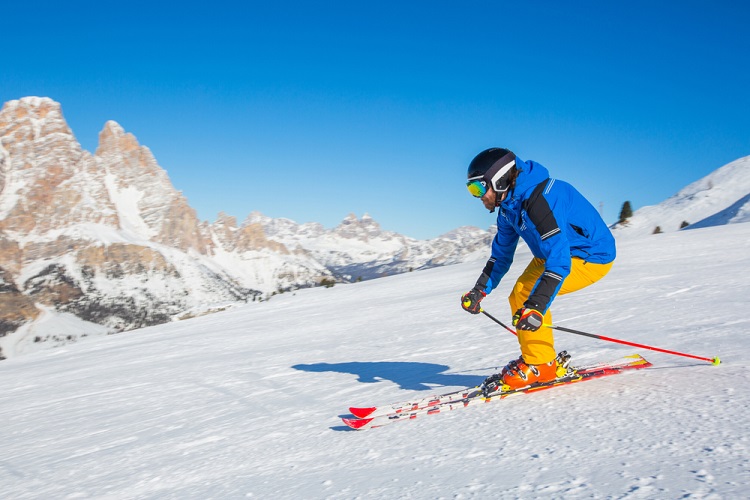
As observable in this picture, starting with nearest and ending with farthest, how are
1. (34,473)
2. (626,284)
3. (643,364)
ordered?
(34,473), (643,364), (626,284)

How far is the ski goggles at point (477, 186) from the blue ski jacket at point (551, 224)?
226mm

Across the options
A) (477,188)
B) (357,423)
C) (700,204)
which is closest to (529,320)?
(477,188)

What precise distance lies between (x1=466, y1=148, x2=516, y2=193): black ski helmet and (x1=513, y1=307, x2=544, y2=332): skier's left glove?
1112 millimetres

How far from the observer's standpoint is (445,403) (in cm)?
475

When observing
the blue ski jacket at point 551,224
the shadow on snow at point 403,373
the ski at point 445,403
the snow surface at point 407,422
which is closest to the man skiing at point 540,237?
the blue ski jacket at point 551,224

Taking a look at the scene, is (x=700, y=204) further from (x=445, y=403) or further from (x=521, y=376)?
(x=445, y=403)

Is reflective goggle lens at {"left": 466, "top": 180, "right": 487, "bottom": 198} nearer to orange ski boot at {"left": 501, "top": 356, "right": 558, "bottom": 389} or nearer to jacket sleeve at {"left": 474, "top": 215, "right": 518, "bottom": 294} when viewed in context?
jacket sleeve at {"left": 474, "top": 215, "right": 518, "bottom": 294}

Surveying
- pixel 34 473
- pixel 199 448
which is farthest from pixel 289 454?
pixel 34 473

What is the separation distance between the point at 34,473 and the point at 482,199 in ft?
15.6

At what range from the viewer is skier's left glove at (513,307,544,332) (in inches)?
169

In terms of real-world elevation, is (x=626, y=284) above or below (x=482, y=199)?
below

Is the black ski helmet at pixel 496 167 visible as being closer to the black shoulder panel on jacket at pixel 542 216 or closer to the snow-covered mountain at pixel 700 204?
the black shoulder panel on jacket at pixel 542 216

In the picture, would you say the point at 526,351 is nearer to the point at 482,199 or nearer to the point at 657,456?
the point at 482,199

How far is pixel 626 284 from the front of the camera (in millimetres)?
12289
